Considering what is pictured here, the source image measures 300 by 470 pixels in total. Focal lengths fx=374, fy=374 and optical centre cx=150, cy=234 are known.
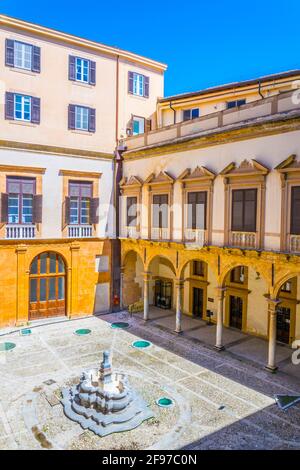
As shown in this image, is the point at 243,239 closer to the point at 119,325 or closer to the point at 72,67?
the point at 119,325

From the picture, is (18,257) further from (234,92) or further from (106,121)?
(234,92)

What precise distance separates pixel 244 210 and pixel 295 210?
275 centimetres

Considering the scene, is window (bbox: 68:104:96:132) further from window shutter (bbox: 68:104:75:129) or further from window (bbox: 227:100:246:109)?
window (bbox: 227:100:246:109)

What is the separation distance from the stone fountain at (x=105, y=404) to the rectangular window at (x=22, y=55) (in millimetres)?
18360

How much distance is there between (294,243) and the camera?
16641 mm

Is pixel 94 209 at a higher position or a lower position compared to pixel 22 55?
lower

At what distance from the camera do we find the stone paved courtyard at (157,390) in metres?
12.2

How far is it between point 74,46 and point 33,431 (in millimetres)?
22454

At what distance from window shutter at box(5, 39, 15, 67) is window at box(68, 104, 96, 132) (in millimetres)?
4236

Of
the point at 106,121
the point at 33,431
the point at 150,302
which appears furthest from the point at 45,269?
the point at 33,431

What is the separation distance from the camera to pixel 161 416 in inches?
531

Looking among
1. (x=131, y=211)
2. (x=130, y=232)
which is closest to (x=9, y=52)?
(x=131, y=211)

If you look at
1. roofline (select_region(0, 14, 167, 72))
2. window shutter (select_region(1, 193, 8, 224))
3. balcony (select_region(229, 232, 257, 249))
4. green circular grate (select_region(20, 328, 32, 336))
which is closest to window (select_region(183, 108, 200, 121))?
roofline (select_region(0, 14, 167, 72))

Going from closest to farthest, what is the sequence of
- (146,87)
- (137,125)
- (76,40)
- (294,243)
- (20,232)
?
(294,243) → (20,232) → (76,40) → (137,125) → (146,87)
